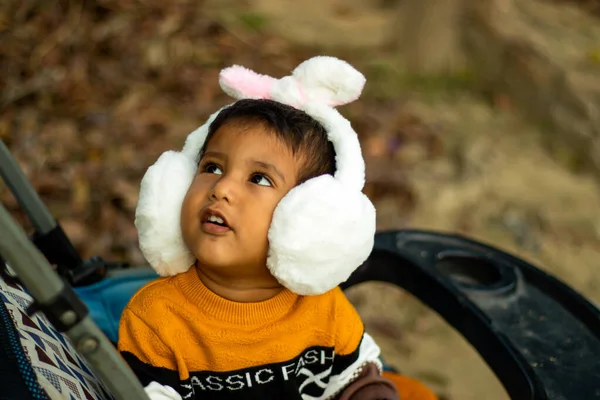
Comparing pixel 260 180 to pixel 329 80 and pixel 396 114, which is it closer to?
pixel 329 80

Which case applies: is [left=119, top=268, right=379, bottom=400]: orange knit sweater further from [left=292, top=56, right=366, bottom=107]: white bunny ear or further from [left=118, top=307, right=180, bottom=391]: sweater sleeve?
[left=292, top=56, right=366, bottom=107]: white bunny ear

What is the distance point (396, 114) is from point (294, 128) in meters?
2.67

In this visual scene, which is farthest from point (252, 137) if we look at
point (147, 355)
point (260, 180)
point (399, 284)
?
point (399, 284)

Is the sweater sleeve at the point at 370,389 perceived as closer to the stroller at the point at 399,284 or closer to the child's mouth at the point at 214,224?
the stroller at the point at 399,284

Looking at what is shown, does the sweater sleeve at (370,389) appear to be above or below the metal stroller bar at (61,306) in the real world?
below

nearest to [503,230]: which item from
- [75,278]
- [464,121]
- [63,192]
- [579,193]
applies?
[579,193]

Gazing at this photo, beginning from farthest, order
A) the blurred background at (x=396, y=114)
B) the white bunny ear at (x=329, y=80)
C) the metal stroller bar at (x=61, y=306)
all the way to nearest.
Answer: the blurred background at (x=396, y=114), the white bunny ear at (x=329, y=80), the metal stroller bar at (x=61, y=306)

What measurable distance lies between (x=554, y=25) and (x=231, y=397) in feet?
13.4

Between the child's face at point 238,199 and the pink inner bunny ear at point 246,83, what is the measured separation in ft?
0.42

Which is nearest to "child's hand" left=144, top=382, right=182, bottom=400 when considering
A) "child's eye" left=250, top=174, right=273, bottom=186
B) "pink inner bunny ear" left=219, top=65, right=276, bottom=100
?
"child's eye" left=250, top=174, right=273, bottom=186

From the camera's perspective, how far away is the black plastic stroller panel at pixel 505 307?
52.3 inches

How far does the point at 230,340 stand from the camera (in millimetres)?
1143

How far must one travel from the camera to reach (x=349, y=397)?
1.25m

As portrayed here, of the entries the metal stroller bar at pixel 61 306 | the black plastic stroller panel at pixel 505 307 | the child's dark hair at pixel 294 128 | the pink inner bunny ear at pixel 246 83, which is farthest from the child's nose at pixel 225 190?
the black plastic stroller panel at pixel 505 307
